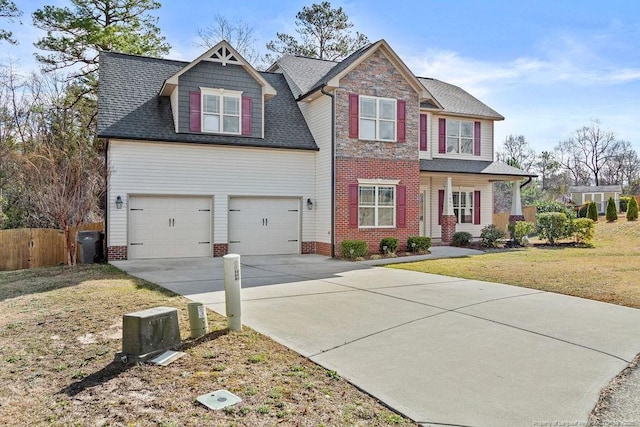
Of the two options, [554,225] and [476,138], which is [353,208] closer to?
[476,138]

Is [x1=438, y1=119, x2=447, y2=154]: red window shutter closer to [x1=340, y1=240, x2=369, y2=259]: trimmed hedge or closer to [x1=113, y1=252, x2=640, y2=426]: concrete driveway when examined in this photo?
[x1=340, y1=240, x2=369, y2=259]: trimmed hedge

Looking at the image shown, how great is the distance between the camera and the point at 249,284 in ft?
33.3

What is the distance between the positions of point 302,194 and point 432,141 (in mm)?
6635

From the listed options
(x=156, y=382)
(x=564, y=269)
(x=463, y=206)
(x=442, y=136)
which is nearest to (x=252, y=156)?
(x=442, y=136)

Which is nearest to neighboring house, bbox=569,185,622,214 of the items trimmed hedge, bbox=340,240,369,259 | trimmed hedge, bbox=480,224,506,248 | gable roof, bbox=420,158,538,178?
gable roof, bbox=420,158,538,178

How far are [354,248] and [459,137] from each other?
28.2ft

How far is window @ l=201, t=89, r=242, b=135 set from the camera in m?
15.9

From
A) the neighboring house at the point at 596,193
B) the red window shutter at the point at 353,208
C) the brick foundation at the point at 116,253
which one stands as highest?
the neighboring house at the point at 596,193

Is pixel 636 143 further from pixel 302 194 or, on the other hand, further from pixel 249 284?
pixel 249 284

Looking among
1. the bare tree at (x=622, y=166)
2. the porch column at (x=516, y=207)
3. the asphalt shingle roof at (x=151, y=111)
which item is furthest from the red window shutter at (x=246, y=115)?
the bare tree at (x=622, y=166)

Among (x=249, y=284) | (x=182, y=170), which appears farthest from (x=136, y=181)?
(x=249, y=284)

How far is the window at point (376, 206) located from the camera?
16.6 m

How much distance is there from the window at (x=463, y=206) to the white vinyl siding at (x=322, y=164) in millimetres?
7641

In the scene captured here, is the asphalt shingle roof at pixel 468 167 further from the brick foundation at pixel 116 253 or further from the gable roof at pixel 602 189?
the gable roof at pixel 602 189
